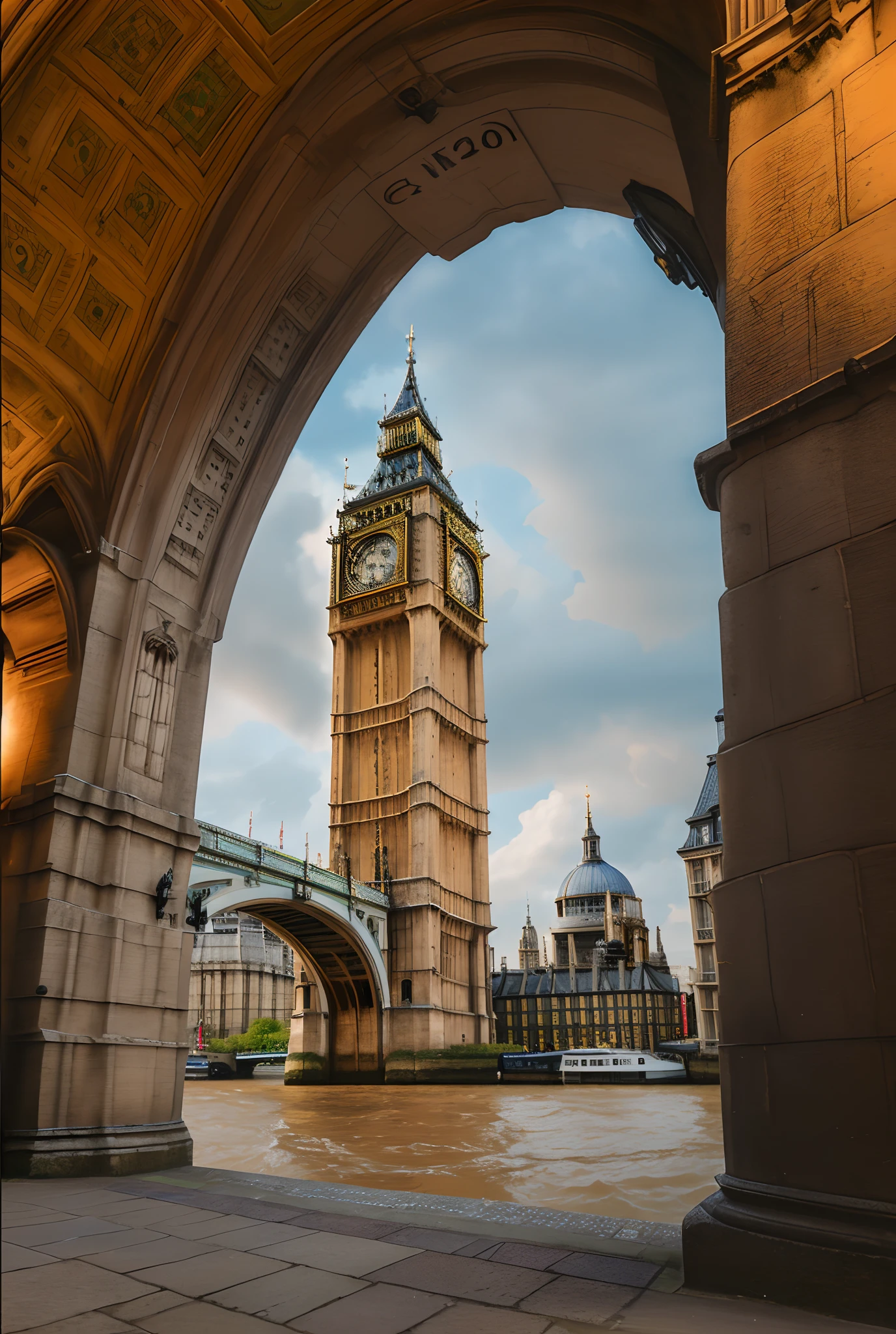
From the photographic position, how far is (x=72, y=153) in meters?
8.38

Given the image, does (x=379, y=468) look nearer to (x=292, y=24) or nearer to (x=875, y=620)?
(x=292, y=24)

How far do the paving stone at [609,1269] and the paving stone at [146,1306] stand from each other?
1597 mm

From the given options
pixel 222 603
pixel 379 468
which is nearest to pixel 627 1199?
pixel 222 603

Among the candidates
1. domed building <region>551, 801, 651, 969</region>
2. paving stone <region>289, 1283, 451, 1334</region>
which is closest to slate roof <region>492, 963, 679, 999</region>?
domed building <region>551, 801, 651, 969</region>

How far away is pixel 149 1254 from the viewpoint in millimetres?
4168

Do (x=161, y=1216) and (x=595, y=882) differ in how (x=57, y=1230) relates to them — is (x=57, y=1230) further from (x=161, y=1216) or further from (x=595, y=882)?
(x=595, y=882)

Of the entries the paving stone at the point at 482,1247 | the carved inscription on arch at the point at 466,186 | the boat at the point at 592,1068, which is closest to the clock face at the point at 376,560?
the boat at the point at 592,1068

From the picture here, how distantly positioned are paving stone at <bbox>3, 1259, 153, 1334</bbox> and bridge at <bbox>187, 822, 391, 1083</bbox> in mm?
32915

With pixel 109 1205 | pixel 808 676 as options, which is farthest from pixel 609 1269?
pixel 109 1205

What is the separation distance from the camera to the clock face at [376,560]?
5547 cm

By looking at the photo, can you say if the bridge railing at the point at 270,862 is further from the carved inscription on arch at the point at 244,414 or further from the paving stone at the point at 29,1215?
the paving stone at the point at 29,1215

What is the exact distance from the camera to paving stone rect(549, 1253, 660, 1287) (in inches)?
137

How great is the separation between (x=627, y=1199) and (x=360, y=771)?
1800 inches

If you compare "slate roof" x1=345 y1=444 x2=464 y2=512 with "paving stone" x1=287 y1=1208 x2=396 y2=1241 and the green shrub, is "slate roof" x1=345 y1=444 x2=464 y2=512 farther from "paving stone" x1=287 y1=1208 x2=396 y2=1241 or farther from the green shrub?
"paving stone" x1=287 y1=1208 x2=396 y2=1241
